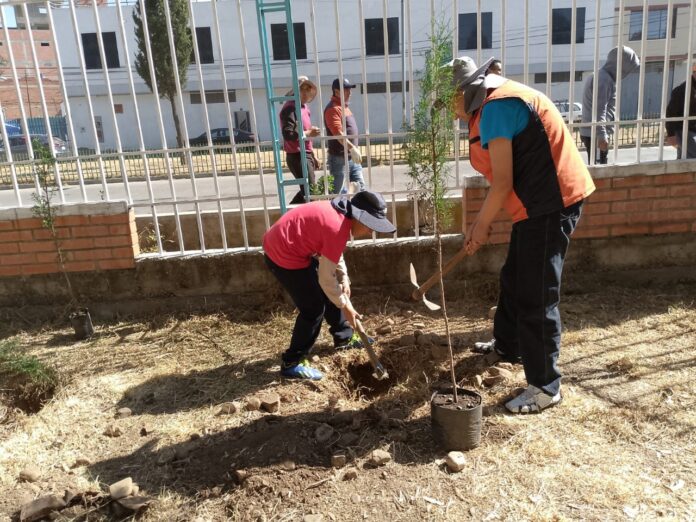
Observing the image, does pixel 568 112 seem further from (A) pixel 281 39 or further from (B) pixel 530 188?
(A) pixel 281 39

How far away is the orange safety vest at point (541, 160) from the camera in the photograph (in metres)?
2.64

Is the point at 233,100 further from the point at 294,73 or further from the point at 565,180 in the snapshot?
the point at 565,180

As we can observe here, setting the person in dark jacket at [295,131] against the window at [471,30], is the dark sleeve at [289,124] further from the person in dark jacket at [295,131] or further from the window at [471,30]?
the window at [471,30]

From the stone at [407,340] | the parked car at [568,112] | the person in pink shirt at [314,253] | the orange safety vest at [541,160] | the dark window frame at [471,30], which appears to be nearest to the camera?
the orange safety vest at [541,160]

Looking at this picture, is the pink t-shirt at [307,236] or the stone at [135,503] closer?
the stone at [135,503]

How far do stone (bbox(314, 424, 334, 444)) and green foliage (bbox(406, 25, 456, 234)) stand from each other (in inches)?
45.6

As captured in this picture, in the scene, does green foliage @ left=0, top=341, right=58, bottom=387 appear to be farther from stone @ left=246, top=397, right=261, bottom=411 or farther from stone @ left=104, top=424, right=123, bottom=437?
stone @ left=246, top=397, right=261, bottom=411

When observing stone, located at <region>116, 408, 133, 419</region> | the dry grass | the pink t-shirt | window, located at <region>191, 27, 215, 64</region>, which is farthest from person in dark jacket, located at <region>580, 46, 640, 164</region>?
window, located at <region>191, 27, 215, 64</region>

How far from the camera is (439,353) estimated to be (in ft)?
12.1

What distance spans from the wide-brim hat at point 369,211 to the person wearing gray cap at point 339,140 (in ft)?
4.56

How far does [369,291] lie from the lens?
15.2ft

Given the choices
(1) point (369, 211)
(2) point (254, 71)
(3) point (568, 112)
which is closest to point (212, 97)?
(2) point (254, 71)

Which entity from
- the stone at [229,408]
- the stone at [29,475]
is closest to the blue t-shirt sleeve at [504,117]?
the stone at [229,408]

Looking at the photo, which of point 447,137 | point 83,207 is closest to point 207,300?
point 83,207
